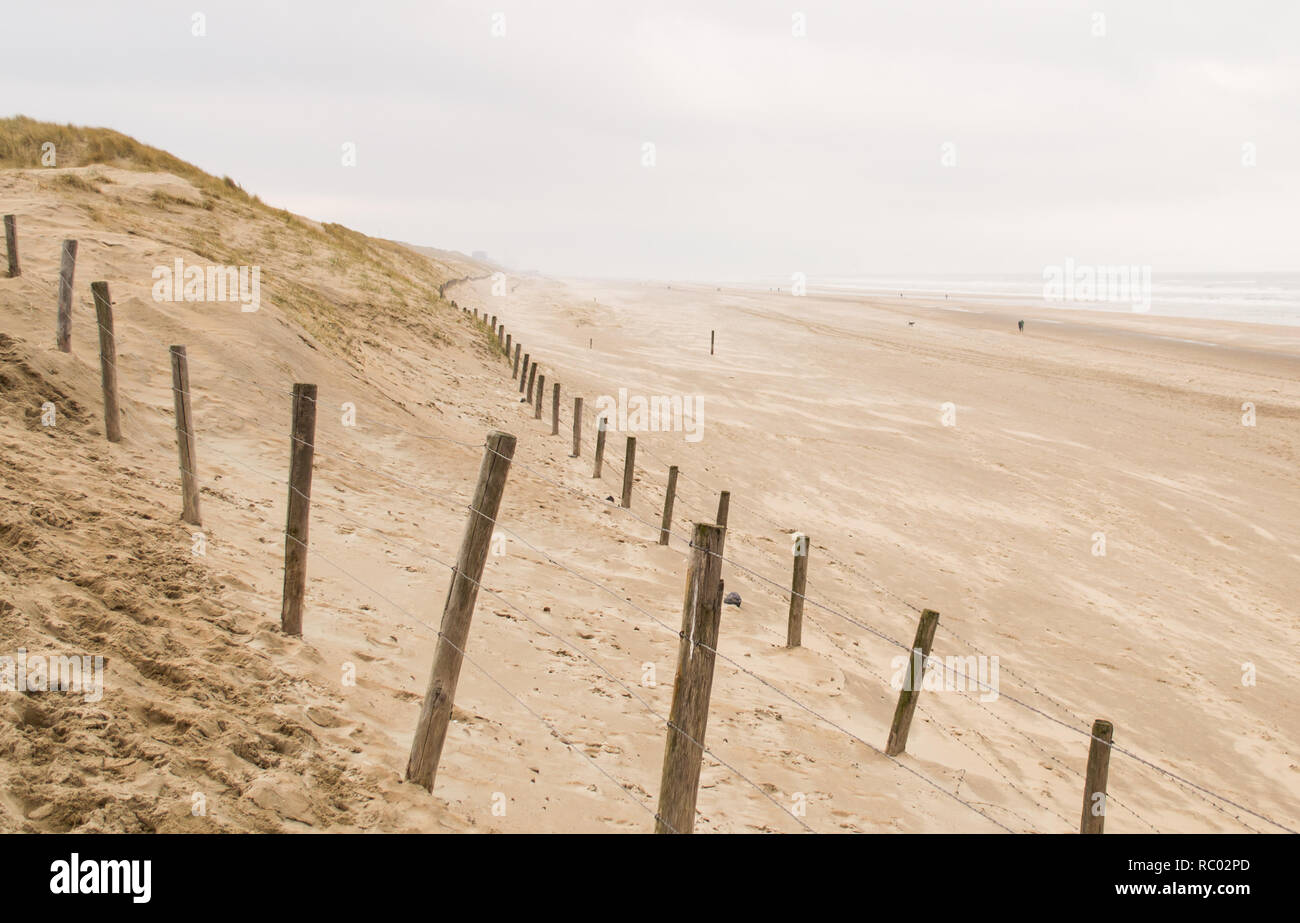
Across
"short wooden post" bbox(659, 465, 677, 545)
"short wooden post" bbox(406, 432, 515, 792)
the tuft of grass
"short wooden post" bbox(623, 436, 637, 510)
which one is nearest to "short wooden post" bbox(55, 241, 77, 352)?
"short wooden post" bbox(623, 436, 637, 510)

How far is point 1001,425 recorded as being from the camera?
22469mm

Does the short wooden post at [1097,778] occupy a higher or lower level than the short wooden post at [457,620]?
lower

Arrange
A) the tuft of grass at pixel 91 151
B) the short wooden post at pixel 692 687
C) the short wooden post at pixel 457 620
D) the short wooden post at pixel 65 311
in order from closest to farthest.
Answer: the short wooden post at pixel 692 687 → the short wooden post at pixel 457 620 → the short wooden post at pixel 65 311 → the tuft of grass at pixel 91 151

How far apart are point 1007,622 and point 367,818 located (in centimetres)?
874

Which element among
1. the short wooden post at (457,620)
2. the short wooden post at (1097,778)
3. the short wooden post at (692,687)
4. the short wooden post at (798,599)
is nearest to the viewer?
the short wooden post at (692,687)

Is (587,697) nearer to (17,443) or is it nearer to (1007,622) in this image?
(17,443)

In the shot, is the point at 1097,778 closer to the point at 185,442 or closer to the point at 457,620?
the point at 457,620

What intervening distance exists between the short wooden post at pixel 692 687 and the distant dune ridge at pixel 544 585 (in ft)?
3.62

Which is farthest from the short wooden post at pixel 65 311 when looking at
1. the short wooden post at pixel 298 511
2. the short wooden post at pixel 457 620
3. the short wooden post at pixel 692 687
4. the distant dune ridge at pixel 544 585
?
the short wooden post at pixel 692 687

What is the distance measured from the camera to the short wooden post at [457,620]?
4465 millimetres

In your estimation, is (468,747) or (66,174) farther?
(66,174)

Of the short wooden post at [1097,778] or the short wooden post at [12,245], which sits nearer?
the short wooden post at [1097,778]

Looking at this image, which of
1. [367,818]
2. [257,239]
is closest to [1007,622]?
[367,818]

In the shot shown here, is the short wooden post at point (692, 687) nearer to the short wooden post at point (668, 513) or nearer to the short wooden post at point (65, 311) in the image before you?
the short wooden post at point (668, 513)
